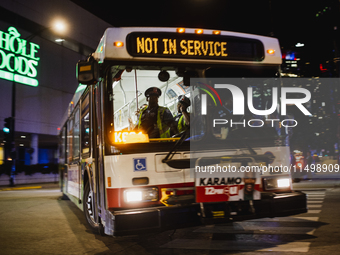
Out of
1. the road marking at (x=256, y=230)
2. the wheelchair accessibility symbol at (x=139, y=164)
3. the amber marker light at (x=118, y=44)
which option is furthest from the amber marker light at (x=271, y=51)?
the road marking at (x=256, y=230)

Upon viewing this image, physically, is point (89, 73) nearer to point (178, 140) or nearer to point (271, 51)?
point (178, 140)

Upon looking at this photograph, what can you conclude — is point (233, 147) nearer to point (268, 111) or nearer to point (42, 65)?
point (268, 111)

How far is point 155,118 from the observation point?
5410 mm

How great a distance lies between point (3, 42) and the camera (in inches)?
1051

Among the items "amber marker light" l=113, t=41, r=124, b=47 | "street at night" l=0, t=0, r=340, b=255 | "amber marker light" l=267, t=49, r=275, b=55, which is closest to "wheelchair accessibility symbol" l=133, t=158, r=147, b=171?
"street at night" l=0, t=0, r=340, b=255

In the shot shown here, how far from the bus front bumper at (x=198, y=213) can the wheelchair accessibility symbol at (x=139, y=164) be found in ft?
1.75

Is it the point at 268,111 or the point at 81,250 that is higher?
the point at 268,111

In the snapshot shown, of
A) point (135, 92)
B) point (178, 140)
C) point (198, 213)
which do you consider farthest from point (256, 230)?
point (135, 92)

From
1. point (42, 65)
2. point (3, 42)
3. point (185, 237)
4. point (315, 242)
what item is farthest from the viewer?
point (42, 65)

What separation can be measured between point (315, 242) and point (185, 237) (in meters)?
1.96

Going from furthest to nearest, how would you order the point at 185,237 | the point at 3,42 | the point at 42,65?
1. the point at 42,65
2. the point at 3,42
3. the point at 185,237

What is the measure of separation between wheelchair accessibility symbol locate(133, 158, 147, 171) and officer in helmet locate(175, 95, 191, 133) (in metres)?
0.72

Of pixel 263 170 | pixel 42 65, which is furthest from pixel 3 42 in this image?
pixel 263 170

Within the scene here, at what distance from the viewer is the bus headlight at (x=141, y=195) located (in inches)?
189
